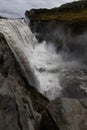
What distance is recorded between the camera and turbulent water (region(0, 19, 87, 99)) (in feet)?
104

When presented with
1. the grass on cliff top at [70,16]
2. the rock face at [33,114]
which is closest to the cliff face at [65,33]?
the grass on cliff top at [70,16]

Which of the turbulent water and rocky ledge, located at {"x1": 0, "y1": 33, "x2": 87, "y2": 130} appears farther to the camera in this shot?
the turbulent water

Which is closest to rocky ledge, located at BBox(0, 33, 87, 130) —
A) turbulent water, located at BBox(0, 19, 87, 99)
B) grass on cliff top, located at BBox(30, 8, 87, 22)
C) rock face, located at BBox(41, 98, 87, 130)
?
rock face, located at BBox(41, 98, 87, 130)

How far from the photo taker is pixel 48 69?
42.6m

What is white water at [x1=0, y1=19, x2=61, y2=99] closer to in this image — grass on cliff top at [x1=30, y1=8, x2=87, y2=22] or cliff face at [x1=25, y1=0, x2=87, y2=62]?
cliff face at [x1=25, y1=0, x2=87, y2=62]

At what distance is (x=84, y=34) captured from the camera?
4975 cm

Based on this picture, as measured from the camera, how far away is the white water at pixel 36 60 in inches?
1242

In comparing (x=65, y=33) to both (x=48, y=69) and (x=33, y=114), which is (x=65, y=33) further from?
(x=33, y=114)

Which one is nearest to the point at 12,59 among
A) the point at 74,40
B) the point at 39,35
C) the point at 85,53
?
the point at 85,53

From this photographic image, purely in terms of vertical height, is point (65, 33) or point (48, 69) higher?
point (48, 69)

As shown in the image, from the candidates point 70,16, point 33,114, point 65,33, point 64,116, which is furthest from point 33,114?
point 70,16

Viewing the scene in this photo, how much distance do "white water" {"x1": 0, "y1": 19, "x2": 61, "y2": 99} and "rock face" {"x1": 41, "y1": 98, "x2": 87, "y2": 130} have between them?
12.9 metres

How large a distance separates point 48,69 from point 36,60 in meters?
6.40

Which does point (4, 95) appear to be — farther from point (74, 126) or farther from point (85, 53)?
point (85, 53)
